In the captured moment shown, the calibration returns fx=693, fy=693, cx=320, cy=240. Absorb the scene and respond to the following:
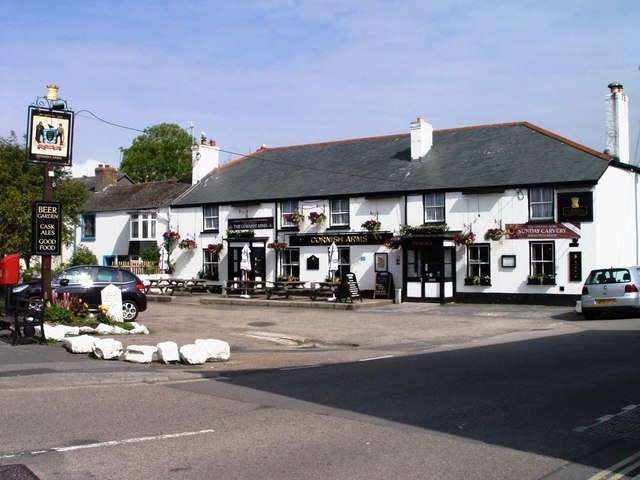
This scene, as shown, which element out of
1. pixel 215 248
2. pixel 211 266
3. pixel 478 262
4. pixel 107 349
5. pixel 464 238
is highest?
pixel 464 238

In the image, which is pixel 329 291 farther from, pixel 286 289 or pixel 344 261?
pixel 344 261

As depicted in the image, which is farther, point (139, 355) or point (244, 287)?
point (244, 287)

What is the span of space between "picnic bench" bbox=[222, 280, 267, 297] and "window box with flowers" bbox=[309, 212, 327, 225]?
3.62m

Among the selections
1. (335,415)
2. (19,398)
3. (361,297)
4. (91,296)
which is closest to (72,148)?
(91,296)

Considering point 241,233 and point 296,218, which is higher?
point 296,218

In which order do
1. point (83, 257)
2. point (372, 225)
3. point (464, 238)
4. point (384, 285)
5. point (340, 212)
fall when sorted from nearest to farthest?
point (464, 238) → point (384, 285) → point (372, 225) → point (340, 212) → point (83, 257)

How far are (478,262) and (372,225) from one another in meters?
4.90

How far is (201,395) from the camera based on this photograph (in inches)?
372

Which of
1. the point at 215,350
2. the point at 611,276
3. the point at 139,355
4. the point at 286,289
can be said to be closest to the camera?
the point at 139,355

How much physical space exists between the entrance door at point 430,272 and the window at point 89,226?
72.2 feet

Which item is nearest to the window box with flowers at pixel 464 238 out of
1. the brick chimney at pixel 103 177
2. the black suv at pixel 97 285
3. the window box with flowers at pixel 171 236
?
the black suv at pixel 97 285

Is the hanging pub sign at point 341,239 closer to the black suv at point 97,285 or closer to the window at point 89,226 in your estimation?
the black suv at point 97,285

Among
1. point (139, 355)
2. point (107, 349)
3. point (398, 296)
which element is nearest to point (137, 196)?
point (398, 296)

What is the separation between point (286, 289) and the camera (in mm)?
29969
